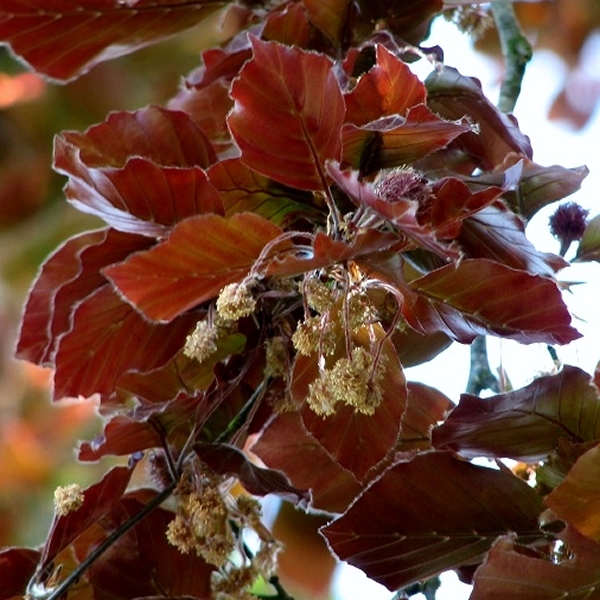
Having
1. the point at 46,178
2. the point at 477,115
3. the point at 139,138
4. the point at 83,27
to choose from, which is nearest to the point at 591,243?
the point at 477,115

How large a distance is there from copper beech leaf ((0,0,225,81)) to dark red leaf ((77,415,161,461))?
1.19ft

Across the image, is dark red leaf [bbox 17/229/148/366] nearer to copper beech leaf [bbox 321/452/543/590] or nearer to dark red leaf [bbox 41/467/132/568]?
dark red leaf [bbox 41/467/132/568]

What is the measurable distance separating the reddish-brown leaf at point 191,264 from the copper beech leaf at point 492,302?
9 centimetres

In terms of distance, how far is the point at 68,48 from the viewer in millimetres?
899

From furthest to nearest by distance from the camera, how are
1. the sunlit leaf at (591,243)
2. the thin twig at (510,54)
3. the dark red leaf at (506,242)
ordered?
1. the thin twig at (510,54)
2. the sunlit leaf at (591,243)
3. the dark red leaf at (506,242)

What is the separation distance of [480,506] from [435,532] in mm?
33

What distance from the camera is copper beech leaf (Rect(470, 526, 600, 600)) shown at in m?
0.56

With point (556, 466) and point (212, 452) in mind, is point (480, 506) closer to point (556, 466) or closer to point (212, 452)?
point (556, 466)

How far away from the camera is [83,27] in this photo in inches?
34.8

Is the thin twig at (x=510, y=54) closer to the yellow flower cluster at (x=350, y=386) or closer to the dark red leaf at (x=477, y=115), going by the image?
the dark red leaf at (x=477, y=115)

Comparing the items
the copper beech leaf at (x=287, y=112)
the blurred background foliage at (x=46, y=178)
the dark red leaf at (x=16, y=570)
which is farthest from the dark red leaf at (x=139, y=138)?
the blurred background foliage at (x=46, y=178)

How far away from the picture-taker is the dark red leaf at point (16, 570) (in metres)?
0.72

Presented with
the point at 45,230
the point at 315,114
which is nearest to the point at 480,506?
the point at 315,114

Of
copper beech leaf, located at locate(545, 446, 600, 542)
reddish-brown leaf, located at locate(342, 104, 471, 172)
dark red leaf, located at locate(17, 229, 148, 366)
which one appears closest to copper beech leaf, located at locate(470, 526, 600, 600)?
copper beech leaf, located at locate(545, 446, 600, 542)
